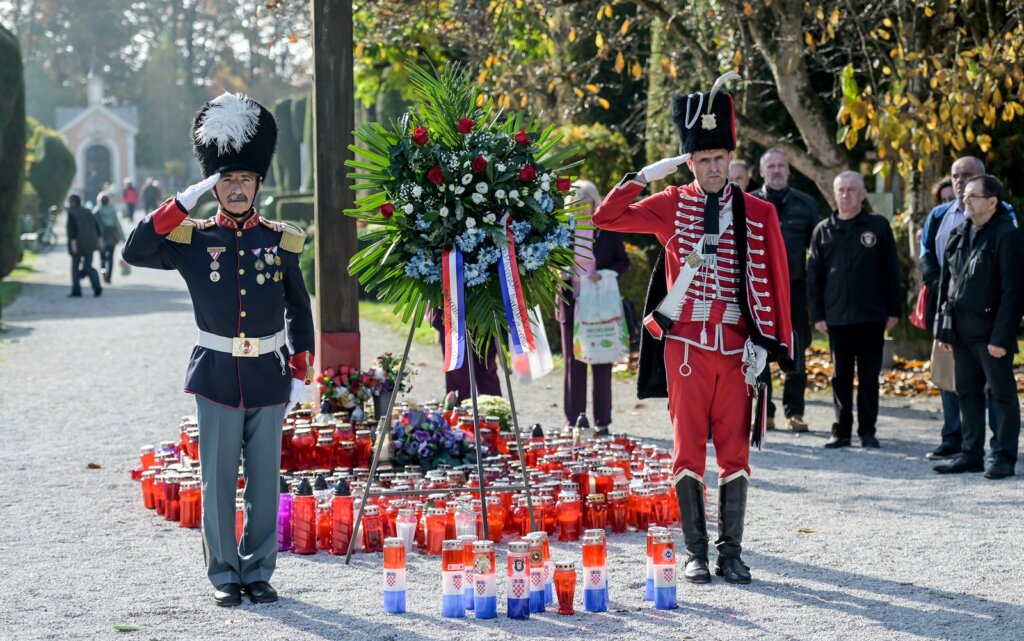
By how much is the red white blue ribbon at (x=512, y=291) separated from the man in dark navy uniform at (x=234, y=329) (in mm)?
1237

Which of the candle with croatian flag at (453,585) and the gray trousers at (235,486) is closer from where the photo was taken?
the candle with croatian flag at (453,585)

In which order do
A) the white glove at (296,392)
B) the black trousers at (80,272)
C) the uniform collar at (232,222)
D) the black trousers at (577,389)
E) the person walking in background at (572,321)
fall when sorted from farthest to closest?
the black trousers at (80,272) < the black trousers at (577,389) < the person walking in background at (572,321) < the white glove at (296,392) < the uniform collar at (232,222)

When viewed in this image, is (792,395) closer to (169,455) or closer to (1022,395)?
(1022,395)

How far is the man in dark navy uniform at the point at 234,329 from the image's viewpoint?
634 cm

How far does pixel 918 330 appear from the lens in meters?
15.1

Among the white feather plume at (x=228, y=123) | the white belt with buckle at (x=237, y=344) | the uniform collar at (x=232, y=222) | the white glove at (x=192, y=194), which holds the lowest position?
the white belt with buckle at (x=237, y=344)

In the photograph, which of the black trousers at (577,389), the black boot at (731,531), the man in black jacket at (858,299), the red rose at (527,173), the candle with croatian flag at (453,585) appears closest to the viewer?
the candle with croatian flag at (453,585)

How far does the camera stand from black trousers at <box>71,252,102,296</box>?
2461 centimetres

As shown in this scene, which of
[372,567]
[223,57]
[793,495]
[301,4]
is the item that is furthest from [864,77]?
[223,57]

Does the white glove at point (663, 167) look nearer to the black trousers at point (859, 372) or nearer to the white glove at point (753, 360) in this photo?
the white glove at point (753, 360)

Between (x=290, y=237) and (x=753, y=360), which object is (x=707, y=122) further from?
(x=290, y=237)

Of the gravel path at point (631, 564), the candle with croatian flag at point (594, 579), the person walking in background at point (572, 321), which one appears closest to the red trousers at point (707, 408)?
the gravel path at point (631, 564)

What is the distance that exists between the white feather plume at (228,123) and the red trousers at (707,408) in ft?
7.02

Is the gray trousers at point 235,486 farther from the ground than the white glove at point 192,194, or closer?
closer
